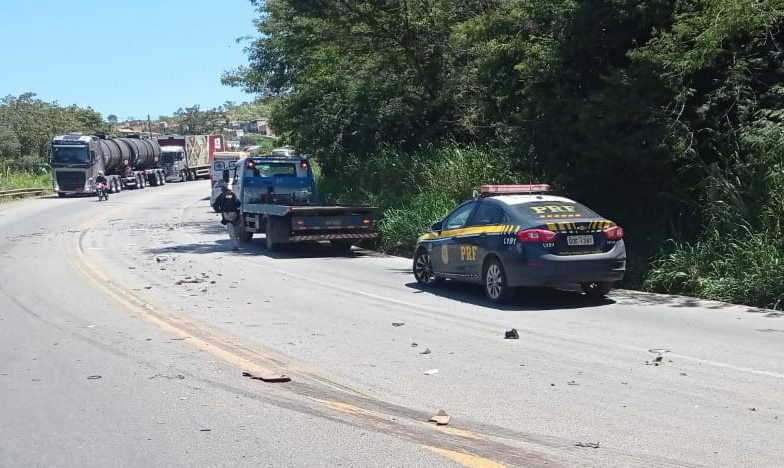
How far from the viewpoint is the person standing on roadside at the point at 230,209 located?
71.3 feet

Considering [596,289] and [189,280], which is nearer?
[596,289]

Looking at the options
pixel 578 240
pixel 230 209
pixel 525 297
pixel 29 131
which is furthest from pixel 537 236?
pixel 29 131

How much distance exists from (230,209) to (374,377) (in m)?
14.5

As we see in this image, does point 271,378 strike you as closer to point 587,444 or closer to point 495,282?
point 587,444

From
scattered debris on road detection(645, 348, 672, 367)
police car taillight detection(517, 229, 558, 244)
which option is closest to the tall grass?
police car taillight detection(517, 229, 558, 244)

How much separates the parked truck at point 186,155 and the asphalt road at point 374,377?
176 feet

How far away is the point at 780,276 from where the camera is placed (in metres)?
12.1

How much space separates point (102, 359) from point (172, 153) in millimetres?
60417

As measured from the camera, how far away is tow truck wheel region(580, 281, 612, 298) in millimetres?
12805

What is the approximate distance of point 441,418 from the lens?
6531 mm

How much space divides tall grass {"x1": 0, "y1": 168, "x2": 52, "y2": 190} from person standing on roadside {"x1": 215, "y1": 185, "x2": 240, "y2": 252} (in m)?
36.8

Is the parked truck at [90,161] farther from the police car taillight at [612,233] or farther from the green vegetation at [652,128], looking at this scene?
the police car taillight at [612,233]

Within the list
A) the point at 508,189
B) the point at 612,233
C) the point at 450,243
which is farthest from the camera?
the point at 450,243

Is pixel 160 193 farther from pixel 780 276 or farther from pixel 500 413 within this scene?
pixel 500 413
